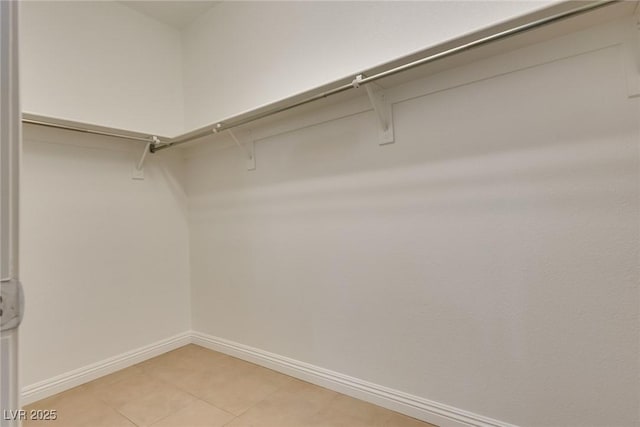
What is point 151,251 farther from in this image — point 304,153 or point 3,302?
point 3,302

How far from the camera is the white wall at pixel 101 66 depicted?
Answer: 6.91 ft

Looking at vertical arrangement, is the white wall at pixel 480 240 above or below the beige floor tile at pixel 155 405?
above

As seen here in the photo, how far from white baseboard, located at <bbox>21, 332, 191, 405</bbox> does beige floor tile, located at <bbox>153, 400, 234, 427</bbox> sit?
0.89m

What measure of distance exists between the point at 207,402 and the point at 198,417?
0.13 meters

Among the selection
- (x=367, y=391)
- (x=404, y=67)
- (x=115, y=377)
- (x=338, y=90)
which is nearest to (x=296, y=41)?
(x=338, y=90)

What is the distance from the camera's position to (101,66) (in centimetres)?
240

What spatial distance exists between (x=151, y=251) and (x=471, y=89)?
101 inches

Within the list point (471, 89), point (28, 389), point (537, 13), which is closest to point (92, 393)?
point (28, 389)

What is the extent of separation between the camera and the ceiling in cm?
256

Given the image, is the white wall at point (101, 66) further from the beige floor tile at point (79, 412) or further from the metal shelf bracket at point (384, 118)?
the metal shelf bracket at point (384, 118)

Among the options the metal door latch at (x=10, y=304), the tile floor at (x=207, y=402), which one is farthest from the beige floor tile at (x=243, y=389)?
the metal door latch at (x=10, y=304)

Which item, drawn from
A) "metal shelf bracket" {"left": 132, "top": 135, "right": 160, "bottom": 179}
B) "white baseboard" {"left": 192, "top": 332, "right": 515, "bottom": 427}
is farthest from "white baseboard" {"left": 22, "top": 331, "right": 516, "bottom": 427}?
"metal shelf bracket" {"left": 132, "top": 135, "right": 160, "bottom": 179}

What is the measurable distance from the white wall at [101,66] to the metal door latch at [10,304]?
2.24 m

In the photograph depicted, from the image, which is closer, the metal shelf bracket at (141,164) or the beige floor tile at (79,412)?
the beige floor tile at (79,412)
